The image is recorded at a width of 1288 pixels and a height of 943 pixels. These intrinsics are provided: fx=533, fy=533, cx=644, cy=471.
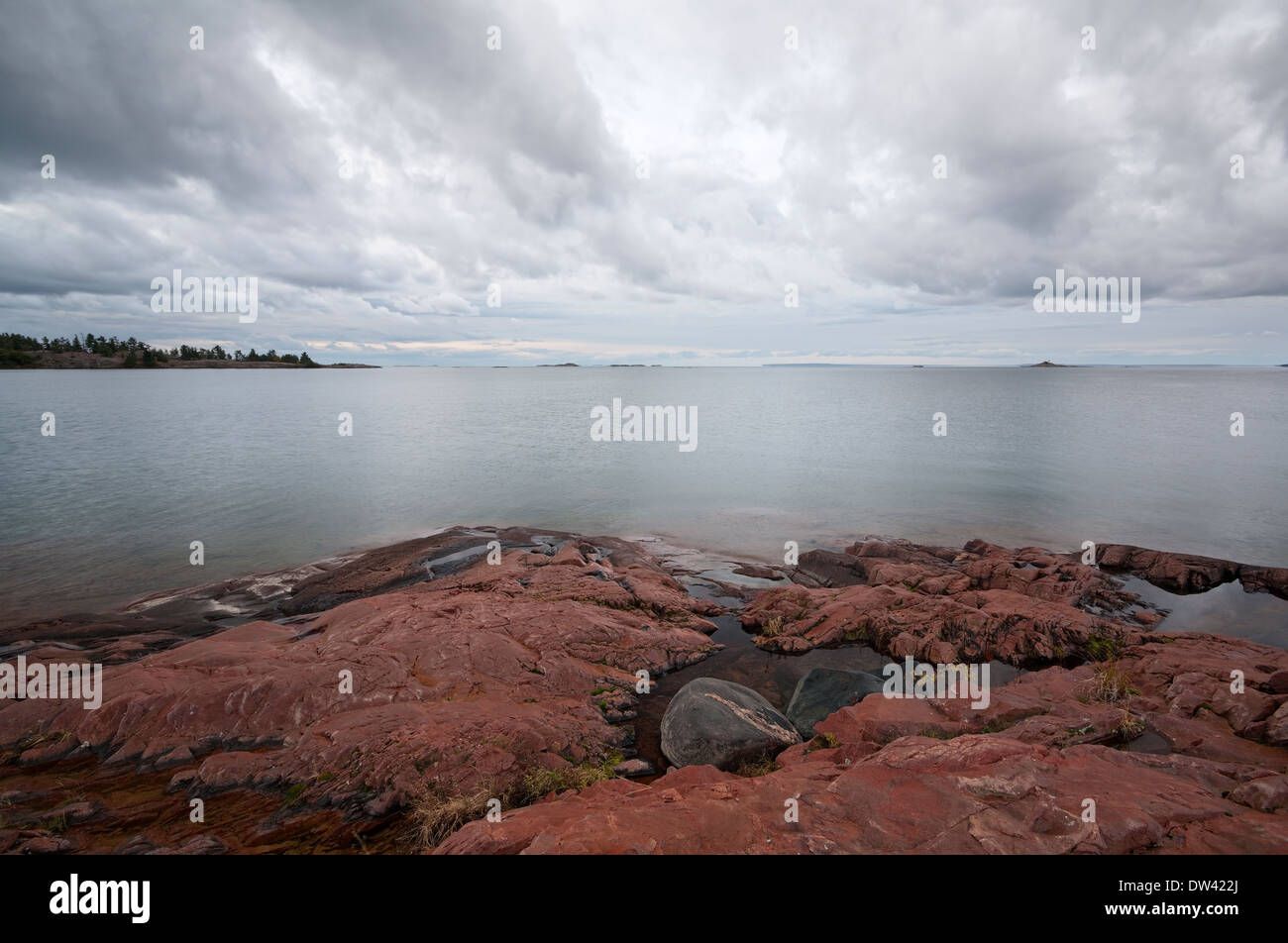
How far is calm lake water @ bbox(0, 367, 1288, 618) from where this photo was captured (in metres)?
23.0

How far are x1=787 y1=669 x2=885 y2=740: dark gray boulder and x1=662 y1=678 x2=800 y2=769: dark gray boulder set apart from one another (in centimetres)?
46

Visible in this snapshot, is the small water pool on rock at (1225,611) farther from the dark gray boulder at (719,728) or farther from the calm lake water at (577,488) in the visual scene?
the dark gray boulder at (719,728)

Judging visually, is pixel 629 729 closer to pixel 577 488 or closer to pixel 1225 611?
pixel 1225 611

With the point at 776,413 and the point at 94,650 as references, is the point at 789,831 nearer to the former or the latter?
the point at 94,650

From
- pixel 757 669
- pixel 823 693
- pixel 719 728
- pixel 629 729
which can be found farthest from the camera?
pixel 757 669

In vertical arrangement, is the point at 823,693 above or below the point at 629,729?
above

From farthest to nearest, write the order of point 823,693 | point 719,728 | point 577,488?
point 577,488
point 823,693
point 719,728

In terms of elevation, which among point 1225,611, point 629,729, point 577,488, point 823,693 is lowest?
point 629,729

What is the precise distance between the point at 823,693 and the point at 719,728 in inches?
114

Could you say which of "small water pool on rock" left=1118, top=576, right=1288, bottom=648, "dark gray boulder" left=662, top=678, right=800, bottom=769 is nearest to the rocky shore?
"dark gray boulder" left=662, top=678, right=800, bottom=769

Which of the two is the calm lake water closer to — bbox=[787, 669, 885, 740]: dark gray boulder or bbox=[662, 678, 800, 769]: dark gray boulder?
bbox=[787, 669, 885, 740]: dark gray boulder

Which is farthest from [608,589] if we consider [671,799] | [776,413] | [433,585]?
[776,413]

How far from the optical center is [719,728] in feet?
31.6

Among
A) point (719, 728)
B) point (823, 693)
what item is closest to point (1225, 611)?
point (823, 693)
